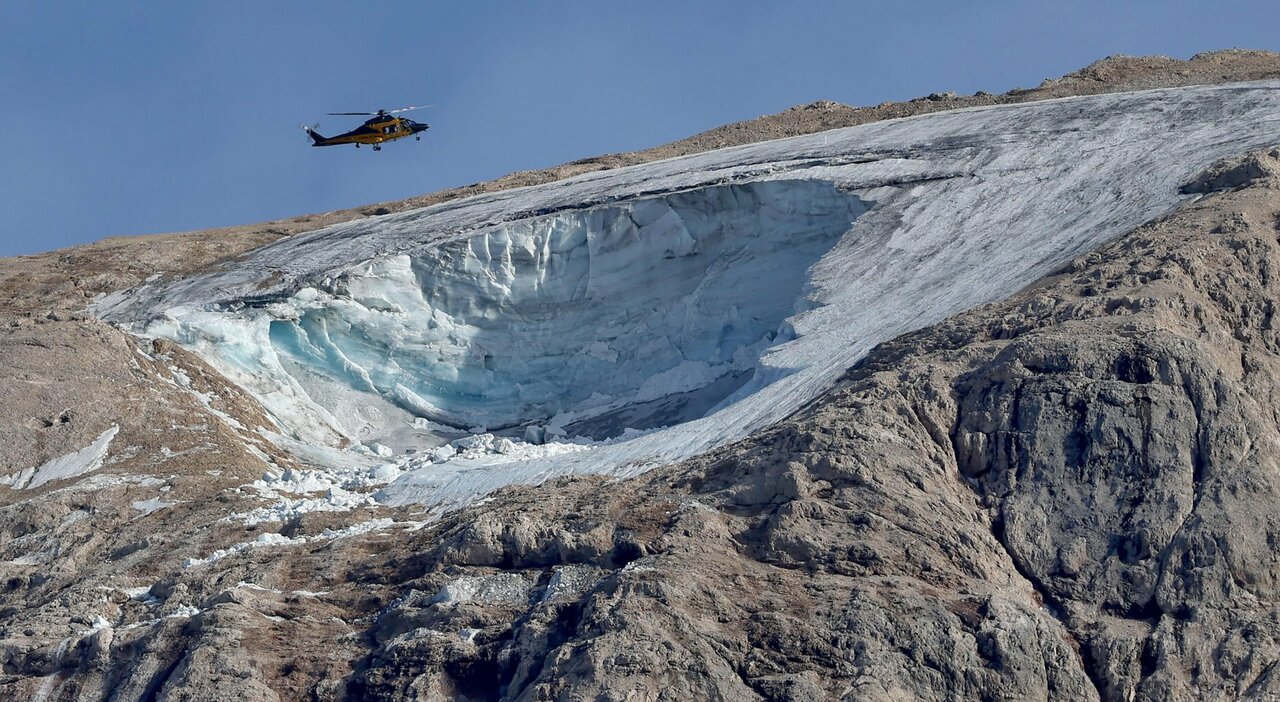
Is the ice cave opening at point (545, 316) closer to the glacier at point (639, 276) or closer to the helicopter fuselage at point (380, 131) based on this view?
the glacier at point (639, 276)

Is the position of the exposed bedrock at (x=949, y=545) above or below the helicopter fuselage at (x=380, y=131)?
below

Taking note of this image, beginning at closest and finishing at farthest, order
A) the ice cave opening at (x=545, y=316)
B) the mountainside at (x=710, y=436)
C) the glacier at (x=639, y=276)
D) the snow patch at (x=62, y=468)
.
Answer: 1. the mountainside at (x=710, y=436)
2. the snow patch at (x=62, y=468)
3. the glacier at (x=639, y=276)
4. the ice cave opening at (x=545, y=316)

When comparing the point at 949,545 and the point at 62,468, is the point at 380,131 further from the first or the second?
the point at 949,545

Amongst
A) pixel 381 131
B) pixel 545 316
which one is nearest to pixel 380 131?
pixel 381 131

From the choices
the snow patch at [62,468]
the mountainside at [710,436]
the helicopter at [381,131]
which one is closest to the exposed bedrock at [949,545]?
the mountainside at [710,436]

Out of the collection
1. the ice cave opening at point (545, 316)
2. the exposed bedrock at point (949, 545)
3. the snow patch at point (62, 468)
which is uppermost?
the ice cave opening at point (545, 316)

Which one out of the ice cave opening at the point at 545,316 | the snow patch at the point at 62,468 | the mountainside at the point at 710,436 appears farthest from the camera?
the ice cave opening at the point at 545,316

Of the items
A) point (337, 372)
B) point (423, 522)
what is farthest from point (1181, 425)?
point (337, 372)
